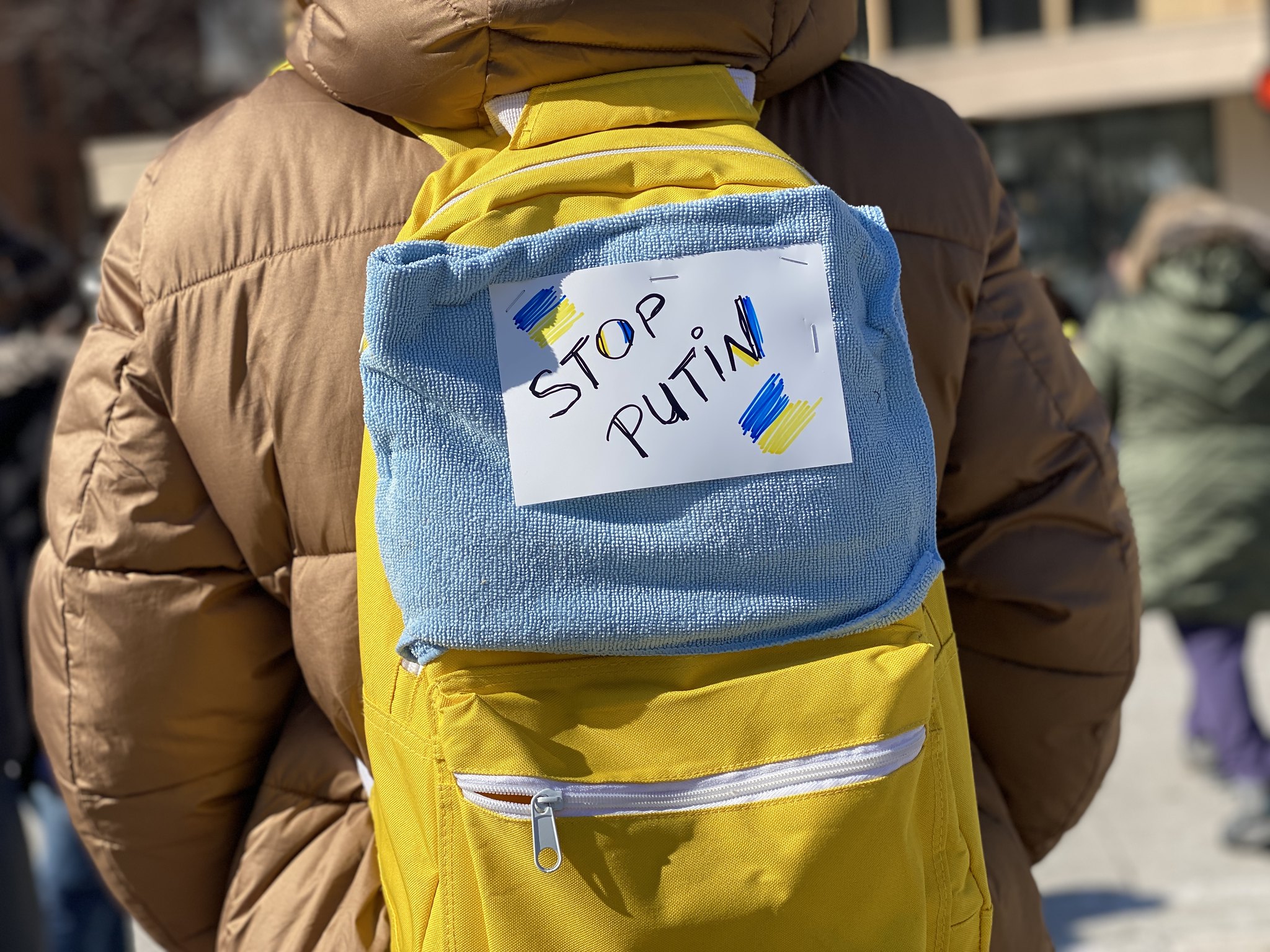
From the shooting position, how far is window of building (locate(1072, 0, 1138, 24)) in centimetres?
1516

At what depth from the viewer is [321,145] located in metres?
1.41

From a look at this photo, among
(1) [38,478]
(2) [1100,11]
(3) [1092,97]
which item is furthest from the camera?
(2) [1100,11]

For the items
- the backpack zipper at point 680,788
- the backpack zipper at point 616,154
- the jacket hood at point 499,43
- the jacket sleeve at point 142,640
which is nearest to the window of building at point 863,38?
the jacket hood at point 499,43

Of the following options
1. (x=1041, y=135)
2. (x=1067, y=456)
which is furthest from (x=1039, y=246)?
(x=1067, y=456)

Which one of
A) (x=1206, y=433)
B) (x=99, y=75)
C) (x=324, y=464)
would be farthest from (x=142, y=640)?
(x=99, y=75)

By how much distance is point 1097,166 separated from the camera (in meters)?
15.0

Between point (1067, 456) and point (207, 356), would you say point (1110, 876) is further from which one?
point (207, 356)

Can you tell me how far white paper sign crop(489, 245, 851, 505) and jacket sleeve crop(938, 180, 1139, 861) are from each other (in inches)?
14.3

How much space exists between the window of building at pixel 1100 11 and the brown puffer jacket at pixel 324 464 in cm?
1515

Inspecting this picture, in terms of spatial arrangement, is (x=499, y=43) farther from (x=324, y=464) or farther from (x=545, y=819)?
(x=545, y=819)

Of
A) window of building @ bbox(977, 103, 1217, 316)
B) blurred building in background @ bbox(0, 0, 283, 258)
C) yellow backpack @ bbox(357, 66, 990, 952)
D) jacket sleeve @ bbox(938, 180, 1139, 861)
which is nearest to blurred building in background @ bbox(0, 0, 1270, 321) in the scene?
window of building @ bbox(977, 103, 1217, 316)

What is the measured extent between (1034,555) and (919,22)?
1495 centimetres

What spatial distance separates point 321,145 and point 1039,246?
562 inches

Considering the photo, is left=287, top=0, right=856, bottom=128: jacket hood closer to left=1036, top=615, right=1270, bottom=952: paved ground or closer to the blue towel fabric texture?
the blue towel fabric texture
